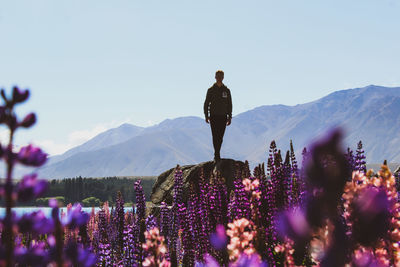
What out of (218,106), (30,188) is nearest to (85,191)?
(218,106)

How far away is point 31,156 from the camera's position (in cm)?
140

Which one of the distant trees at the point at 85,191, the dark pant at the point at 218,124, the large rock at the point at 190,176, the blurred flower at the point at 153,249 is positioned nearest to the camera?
the blurred flower at the point at 153,249

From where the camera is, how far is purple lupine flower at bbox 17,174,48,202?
131 cm

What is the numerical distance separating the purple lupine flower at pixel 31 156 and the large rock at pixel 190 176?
1074cm

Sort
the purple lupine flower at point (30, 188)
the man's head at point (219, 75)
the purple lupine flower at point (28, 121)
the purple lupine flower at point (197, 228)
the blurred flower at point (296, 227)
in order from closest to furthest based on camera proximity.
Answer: the blurred flower at point (296, 227) → the purple lupine flower at point (30, 188) → the purple lupine flower at point (28, 121) → the purple lupine flower at point (197, 228) → the man's head at point (219, 75)

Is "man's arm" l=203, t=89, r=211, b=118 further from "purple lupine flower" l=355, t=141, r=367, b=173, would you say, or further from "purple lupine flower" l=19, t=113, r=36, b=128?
"purple lupine flower" l=19, t=113, r=36, b=128

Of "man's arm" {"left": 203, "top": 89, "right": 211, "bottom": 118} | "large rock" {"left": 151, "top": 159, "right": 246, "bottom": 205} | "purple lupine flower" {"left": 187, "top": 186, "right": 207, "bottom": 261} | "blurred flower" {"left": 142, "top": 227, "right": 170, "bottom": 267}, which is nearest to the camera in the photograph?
"blurred flower" {"left": 142, "top": 227, "right": 170, "bottom": 267}

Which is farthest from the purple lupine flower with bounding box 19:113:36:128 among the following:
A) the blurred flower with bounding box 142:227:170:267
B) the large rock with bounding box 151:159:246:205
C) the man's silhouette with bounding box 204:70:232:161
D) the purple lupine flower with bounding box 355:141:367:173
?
the man's silhouette with bounding box 204:70:232:161

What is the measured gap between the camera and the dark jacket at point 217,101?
13938 mm

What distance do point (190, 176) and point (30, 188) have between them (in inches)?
555

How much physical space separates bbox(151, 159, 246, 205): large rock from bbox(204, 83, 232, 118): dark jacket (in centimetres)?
162

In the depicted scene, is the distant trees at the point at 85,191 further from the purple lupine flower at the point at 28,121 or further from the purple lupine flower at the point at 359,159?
the purple lupine flower at the point at 28,121

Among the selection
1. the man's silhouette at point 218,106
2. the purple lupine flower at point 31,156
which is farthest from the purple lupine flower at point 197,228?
the man's silhouette at point 218,106

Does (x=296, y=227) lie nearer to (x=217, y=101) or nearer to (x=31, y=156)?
(x=31, y=156)
